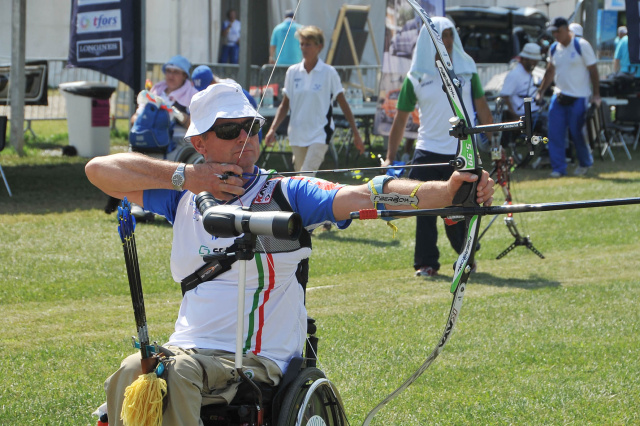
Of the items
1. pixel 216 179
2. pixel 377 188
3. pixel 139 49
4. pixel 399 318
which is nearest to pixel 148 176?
pixel 216 179

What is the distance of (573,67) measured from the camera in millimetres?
12039

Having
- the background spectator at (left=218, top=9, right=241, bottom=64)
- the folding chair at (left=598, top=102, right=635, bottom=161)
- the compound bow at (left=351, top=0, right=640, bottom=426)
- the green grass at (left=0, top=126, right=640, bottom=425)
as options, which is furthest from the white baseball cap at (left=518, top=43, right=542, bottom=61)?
the compound bow at (left=351, top=0, right=640, bottom=426)

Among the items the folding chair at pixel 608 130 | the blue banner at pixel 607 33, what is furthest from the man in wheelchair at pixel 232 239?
the blue banner at pixel 607 33

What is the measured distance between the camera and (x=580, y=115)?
40.2 ft

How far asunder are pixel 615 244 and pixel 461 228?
231cm

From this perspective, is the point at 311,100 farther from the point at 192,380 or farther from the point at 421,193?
the point at 192,380

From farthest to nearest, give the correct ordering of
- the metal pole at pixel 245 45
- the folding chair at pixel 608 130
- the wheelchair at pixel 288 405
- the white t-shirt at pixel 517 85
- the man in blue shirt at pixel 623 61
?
the man in blue shirt at pixel 623 61 → the folding chair at pixel 608 130 → the white t-shirt at pixel 517 85 → the metal pole at pixel 245 45 → the wheelchair at pixel 288 405

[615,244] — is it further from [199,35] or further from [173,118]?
[199,35]

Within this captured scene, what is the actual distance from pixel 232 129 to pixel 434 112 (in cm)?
371

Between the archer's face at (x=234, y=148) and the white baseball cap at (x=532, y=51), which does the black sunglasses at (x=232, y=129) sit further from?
the white baseball cap at (x=532, y=51)

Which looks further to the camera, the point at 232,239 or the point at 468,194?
the point at 232,239

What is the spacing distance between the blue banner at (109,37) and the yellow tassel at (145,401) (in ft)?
27.0

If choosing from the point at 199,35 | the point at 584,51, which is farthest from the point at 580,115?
the point at 199,35

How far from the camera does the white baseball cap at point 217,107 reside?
10.3 feet
